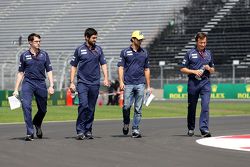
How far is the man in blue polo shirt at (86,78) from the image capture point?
11953mm

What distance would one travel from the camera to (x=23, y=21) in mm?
62375

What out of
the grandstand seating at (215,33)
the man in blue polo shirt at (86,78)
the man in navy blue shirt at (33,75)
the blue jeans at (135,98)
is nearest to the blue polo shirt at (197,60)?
the blue jeans at (135,98)

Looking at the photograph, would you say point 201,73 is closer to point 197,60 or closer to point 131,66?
point 197,60

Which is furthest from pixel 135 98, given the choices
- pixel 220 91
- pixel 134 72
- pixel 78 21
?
pixel 78 21

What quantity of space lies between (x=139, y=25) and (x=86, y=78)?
45599 millimetres

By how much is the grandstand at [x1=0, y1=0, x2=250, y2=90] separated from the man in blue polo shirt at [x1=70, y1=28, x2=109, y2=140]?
→ 115 ft

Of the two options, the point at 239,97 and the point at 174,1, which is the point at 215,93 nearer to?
the point at 239,97

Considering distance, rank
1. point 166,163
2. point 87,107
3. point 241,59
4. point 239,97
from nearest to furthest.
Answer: point 166,163 < point 87,107 < point 239,97 < point 241,59

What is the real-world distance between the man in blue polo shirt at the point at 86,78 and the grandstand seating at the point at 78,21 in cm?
4180

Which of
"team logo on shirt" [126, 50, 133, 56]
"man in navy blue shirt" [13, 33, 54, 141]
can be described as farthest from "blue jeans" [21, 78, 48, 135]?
"team logo on shirt" [126, 50, 133, 56]

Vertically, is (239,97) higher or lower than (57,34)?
lower

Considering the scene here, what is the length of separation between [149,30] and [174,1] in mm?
3912

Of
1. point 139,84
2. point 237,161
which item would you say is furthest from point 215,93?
point 237,161

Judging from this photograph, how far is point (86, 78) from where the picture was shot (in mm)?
12008
